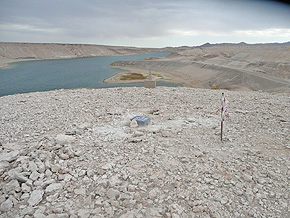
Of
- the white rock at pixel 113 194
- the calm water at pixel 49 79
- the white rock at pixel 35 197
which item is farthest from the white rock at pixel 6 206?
the calm water at pixel 49 79

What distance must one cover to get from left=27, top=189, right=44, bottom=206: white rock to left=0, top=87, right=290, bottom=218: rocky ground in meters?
0.02

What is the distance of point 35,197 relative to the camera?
4469mm

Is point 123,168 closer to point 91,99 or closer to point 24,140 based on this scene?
point 24,140

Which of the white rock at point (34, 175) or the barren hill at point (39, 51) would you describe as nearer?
the white rock at point (34, 175)

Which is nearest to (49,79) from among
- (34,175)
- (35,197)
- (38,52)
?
(34,175)

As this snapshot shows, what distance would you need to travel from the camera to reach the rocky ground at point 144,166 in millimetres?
4395

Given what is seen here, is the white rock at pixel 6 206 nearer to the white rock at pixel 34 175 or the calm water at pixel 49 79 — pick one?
the white rock at pixel 34 175

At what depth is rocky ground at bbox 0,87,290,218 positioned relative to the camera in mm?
4395

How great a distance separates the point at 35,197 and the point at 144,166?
8.94ft

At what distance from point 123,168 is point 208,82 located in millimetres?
42021

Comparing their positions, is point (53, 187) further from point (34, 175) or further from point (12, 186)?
point (12, 186)

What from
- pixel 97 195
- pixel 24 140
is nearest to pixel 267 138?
pixel 97 195

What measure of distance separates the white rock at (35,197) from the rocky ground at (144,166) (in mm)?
20

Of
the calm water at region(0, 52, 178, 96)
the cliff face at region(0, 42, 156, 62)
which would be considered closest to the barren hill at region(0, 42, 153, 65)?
the cliff face at region(0, 42, 156, 62)
